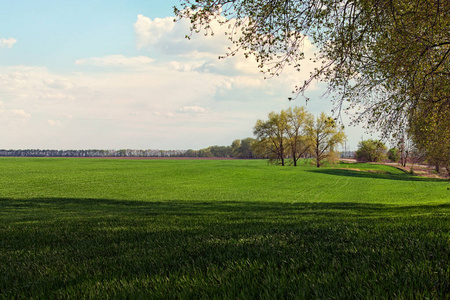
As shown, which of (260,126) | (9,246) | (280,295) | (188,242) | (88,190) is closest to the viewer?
(280,295)

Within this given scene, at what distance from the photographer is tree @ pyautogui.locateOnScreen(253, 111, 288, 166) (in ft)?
251

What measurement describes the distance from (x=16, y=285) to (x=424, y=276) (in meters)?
4.80

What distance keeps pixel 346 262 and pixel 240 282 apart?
4.61 feet

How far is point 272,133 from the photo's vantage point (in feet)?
253

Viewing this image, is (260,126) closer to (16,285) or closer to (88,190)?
(88,190)

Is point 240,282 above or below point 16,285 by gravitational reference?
above

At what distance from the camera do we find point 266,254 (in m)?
4.49

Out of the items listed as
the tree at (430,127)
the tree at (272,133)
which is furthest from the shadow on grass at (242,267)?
the tree at (272,133)

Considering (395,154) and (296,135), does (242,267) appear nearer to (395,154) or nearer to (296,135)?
(395,154)

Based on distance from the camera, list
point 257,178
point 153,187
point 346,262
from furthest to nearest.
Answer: point 257,178 → point 153,187 → point 346,262

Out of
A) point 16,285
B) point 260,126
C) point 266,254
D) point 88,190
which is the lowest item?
point 88,190

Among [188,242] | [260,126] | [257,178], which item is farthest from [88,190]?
[260,126]

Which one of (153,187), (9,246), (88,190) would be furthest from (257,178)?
(9,246)

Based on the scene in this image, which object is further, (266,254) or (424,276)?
(266,254)
